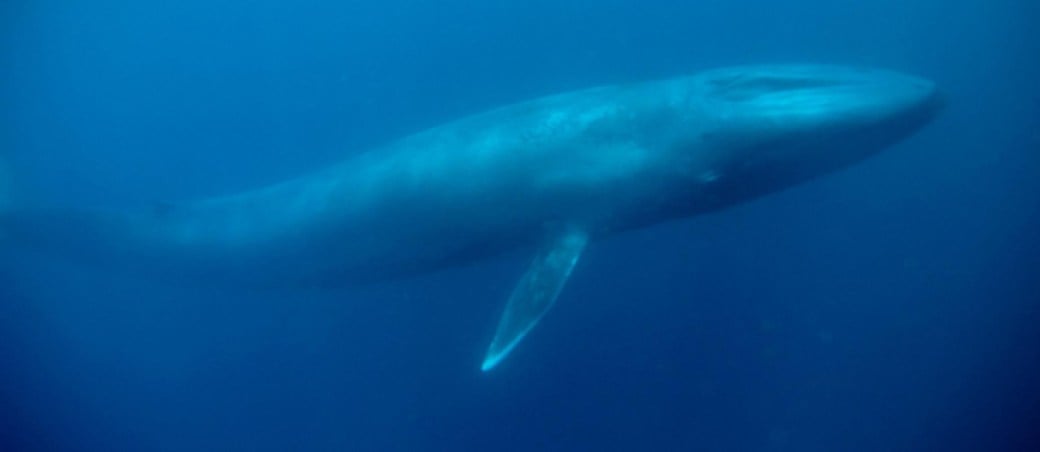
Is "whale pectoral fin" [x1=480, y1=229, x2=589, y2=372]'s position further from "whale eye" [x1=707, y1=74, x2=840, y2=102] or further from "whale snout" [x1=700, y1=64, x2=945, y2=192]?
"whale eye" [x1=707, y1=74, x2=840, y2=102]

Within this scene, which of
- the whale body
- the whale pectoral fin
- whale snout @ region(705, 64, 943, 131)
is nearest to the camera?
whale snout @ region(705, 64, 943, 131)

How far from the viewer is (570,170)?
6977 millimetres

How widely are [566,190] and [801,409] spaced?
9390 millimetres

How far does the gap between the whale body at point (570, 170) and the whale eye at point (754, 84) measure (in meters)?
0.01

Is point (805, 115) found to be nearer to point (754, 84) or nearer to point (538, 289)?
point (754, 84)

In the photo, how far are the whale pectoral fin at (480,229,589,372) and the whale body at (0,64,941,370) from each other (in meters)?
0.01

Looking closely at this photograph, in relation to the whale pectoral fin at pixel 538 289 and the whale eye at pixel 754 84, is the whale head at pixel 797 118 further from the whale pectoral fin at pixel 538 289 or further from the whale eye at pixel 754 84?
the whale pectoral fin at pixel 538 289

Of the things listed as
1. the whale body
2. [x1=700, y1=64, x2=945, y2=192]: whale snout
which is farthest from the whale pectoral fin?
[x1=700, y1=64, x2=945, y2=192]: whale snout

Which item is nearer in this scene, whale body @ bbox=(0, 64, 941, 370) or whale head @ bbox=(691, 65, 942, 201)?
whale head @ bbox=(691, 65, 942, 201)

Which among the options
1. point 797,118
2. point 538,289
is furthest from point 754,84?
point 538,289

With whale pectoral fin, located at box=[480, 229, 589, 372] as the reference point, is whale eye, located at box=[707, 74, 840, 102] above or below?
above

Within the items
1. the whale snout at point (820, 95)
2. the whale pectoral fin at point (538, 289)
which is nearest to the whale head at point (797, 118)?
the whale snout at point (820, 95)

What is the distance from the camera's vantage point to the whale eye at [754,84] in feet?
20.9

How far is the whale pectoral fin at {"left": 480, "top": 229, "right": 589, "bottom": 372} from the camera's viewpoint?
663 cm
